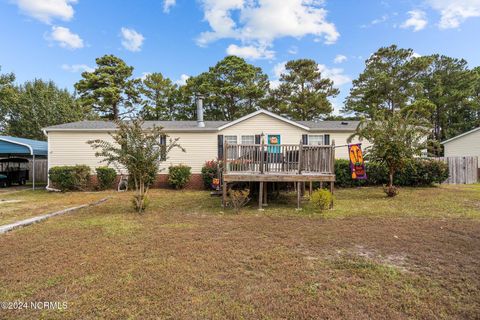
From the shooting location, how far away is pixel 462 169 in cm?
1333

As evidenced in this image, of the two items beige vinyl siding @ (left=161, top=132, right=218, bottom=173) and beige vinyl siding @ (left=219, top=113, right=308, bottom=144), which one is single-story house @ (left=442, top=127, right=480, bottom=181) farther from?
beige vinyl siding @ (left=161, top=132, right=218, bottom=173)

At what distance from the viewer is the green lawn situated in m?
2.50

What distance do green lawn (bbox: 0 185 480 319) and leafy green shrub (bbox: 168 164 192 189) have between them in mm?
5586

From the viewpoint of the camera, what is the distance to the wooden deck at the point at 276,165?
7.47 m

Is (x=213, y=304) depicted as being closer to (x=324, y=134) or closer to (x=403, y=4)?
(x=324, y=134)

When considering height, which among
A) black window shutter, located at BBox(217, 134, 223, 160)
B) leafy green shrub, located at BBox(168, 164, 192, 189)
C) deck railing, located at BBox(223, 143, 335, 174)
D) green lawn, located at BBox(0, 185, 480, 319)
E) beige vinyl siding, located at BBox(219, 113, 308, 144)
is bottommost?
green lawn, located at BBox(0, 185, 480, 319)

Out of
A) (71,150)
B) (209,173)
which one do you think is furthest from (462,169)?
(71,150)

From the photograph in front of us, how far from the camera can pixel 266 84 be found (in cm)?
2706

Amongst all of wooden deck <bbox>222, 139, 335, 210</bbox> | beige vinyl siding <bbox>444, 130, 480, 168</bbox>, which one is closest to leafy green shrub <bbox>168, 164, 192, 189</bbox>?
wooden deck <bbox>222, 139, 335, 210</bbox>

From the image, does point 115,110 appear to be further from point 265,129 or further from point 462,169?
point 462,169

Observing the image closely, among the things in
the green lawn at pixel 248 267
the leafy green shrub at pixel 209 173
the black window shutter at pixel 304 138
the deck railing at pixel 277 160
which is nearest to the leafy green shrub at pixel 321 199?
the green lawn at pixel 248 267

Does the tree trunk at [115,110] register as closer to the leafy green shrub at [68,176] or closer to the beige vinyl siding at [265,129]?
the leafy green shrub at [68,176]

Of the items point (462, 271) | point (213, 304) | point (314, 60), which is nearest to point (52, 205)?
point (213, 304)

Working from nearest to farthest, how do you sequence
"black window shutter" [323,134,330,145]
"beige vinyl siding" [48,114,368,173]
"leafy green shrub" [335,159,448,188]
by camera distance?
"leafy green shrub" [335,159,448,188]
"beige vinyl siding" [48,114,368,173]
"black window shutter" [323,134,330,145]
